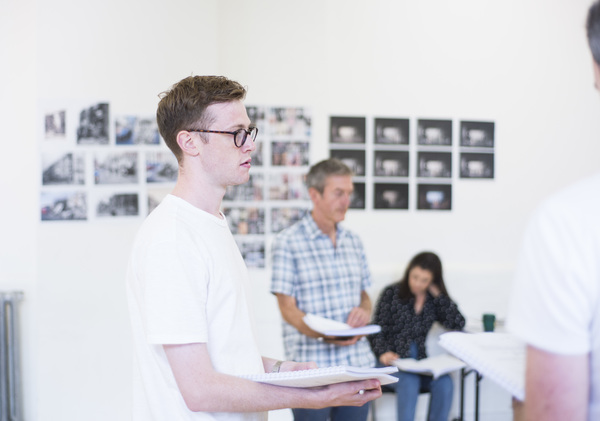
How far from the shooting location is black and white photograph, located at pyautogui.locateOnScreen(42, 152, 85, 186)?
354 centimetres

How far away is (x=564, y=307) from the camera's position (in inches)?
31.3

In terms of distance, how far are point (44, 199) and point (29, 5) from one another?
1254mm

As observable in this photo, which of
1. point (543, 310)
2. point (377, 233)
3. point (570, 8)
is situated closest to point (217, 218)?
point (543, 310)

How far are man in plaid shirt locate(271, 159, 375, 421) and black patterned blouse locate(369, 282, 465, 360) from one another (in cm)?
104

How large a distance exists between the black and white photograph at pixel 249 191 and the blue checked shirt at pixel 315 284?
1.33 meters

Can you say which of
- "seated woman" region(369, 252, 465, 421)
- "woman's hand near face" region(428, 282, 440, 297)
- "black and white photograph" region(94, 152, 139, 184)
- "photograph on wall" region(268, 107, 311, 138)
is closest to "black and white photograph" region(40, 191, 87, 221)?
"black and white photograph" region(94, 152, 139, 184)

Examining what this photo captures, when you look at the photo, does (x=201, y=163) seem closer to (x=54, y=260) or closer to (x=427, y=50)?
(x=54, y=260)

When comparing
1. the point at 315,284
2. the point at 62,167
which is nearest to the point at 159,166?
the point at 62,167

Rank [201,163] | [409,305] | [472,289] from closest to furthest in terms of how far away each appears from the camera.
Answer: [201,163] < [409,305] < [472,289]

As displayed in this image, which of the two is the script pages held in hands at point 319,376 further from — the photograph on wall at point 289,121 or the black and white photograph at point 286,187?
the photograph on wall at point 289,121

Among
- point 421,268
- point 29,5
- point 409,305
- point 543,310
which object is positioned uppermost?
point 29,5

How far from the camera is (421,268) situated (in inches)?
161

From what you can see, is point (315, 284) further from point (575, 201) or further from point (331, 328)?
point (575, 201)

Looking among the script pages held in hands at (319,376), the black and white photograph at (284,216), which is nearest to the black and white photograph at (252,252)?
the black and white photograph at (284,216)
